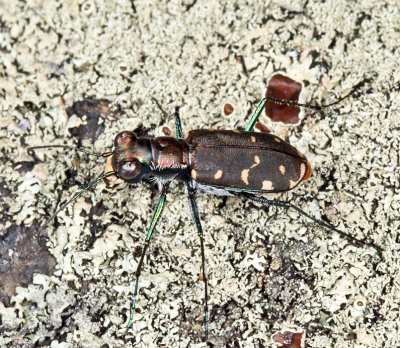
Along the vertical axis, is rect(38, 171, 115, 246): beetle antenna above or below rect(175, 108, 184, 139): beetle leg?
below

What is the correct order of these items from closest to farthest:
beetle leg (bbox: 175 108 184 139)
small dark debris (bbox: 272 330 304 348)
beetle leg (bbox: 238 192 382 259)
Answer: small dark debris (bbox: 272 330 304 348) < beetle leg (bbox: 238 192 382 259) < beetle leg (bbox: 175 108 184 139)

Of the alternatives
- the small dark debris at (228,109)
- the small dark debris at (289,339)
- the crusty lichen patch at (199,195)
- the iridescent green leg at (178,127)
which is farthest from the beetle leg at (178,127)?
the small dark debris at (289,339)

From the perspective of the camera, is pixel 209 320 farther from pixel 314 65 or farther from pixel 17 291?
pixel 314 65

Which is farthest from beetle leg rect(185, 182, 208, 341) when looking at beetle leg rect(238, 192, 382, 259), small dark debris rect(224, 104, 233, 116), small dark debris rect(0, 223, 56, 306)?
small dark debris rect(0, 223, 56, 306)

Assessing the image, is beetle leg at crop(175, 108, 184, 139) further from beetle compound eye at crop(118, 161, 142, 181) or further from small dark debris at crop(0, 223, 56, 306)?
small dark debris at crop(0, 223, 56, 306)

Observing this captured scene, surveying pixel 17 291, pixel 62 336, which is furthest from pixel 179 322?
pixel 17 291

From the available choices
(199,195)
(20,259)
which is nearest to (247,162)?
(199,195)

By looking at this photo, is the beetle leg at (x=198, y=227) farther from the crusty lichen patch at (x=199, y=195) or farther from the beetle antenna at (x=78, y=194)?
the beetle antenna at (x=78, y=194)
